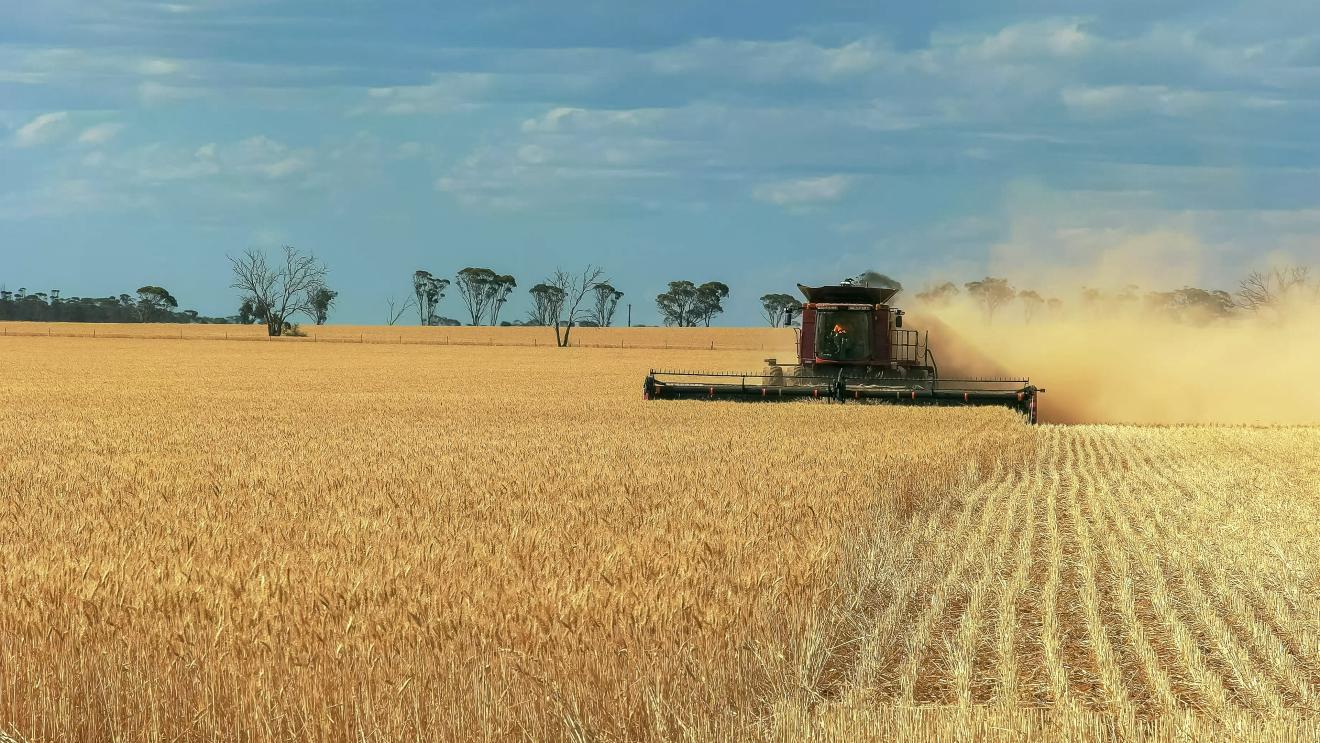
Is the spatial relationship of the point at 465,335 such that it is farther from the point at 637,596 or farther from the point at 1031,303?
the point at 637,596

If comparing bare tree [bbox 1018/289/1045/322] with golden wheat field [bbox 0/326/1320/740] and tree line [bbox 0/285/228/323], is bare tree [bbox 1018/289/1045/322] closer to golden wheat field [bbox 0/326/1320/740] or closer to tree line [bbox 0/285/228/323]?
golden wheat field [bbox 0/326/1320/740]

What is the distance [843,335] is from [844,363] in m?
0.64

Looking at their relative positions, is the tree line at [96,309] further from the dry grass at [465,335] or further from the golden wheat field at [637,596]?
the golden wheat field at [637,596]

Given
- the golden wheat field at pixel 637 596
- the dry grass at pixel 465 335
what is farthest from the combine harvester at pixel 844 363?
the dry grass at pixel 465 335

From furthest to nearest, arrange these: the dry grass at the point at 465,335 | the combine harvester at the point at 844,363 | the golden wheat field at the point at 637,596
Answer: the dry grass at the point at 465,335, the combine harvester at the point at 844,363, the golden wheat field at the point at 637,596

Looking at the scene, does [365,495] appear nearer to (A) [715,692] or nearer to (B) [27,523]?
(B) [27,523]

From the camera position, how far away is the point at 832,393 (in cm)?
2569

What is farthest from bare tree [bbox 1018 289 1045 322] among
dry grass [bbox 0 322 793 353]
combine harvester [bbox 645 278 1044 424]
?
dry grass [bbox 0 322 793 353]

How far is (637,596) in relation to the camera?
19.7ft

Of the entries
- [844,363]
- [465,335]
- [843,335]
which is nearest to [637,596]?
[844,363]

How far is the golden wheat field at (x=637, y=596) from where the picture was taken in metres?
4.99

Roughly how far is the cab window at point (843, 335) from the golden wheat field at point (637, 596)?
12.5 metres

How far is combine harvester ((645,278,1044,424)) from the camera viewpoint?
25922 millimetres

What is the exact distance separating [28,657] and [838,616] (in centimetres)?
380
